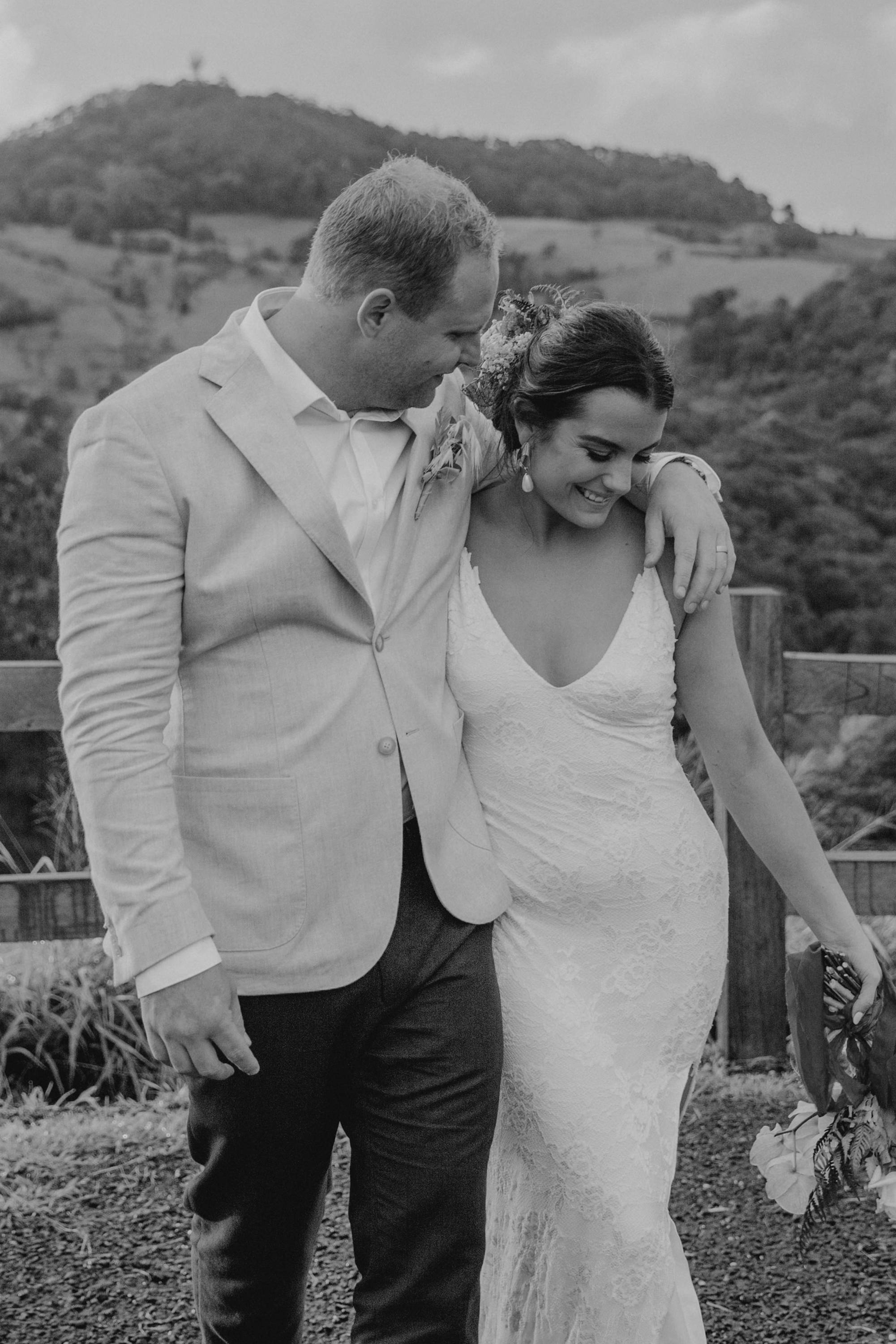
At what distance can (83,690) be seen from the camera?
194cm

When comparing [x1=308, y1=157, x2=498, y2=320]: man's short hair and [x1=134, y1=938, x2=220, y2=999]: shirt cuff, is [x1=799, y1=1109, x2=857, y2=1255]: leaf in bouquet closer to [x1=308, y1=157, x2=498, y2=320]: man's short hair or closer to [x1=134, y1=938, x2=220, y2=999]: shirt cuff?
[x1=134, y1=938, x2=220, y2=999]: shirt cuff

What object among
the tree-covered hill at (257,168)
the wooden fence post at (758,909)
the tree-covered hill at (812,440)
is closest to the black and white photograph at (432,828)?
the wooden fence post at (758,909)

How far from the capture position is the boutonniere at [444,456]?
89.0 inches

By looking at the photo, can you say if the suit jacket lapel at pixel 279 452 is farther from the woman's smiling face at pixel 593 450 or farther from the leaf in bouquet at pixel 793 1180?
the leaf in bouquet at pixel 793 1180

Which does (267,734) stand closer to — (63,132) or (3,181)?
(3,181)

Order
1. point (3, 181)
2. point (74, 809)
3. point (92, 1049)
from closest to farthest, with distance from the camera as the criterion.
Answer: point (92, 1049), point (74, 809), point (3, 181)

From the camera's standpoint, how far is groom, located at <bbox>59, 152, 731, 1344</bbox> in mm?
1941

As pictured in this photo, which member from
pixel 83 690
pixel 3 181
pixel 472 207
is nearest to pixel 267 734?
pixel 83 690

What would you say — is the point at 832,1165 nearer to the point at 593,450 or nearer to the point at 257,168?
the point at 593,450

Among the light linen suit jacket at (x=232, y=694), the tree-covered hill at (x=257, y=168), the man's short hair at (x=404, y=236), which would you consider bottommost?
the light linen suit jacket at (x=232, y=694)

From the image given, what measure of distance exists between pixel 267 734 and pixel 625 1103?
0.88m

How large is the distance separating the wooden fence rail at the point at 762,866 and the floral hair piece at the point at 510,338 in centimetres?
167

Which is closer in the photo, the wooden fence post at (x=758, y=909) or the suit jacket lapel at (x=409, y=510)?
the suit jacket lapel at (x=409, y=510)

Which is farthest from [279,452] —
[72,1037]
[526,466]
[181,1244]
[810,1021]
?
[72,1037]
